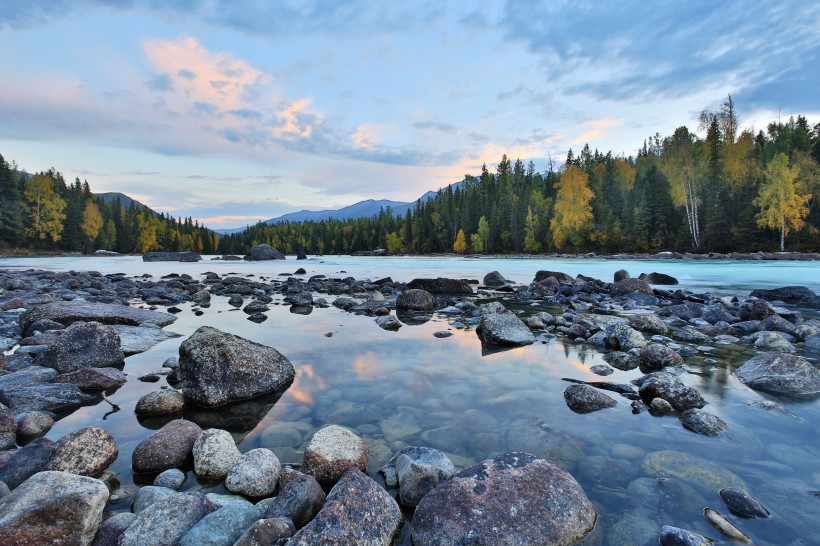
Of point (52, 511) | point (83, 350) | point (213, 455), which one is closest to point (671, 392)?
point (213, 455)

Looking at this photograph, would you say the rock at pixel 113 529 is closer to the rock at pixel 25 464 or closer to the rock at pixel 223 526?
the rock at pixel 223 526

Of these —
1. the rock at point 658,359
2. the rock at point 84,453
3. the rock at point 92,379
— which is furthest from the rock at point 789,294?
the rock at point 92,379

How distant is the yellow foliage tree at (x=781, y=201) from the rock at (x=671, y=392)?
52.2m

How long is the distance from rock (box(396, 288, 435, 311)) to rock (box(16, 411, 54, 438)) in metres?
9.22

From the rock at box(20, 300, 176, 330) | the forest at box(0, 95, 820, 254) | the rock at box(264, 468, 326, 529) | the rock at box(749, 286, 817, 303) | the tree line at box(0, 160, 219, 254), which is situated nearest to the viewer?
the rock at box(264, 468, 326, 529)

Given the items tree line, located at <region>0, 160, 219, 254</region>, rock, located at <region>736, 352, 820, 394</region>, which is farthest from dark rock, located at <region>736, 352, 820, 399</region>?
tree line, located at <region>0, 160, 219, 254</region>

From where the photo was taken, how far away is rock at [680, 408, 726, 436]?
4.12 metres

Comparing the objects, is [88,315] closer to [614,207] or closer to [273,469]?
[273,469]

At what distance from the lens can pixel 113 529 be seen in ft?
8.32

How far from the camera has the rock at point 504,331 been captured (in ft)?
26.1

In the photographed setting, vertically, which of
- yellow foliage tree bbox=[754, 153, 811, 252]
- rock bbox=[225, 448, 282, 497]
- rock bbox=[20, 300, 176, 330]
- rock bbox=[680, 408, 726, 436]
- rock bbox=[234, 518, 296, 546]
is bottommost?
rock bbox=[680, 408, 726, 436]

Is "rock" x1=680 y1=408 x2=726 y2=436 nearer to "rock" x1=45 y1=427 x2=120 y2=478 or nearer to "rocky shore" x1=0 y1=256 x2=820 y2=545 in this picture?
"rocky shore" x1=0 y1=256 x2=820 y2=545

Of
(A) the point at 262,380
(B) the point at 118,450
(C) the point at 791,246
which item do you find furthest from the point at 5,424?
(C) the point at 791,246

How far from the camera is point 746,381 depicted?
18.3ft
